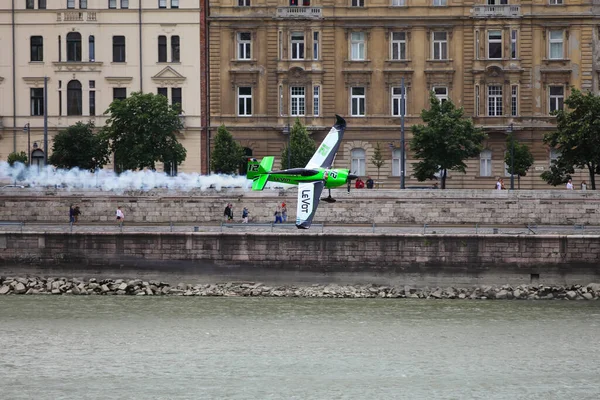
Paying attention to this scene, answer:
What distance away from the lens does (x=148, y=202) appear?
234 feet

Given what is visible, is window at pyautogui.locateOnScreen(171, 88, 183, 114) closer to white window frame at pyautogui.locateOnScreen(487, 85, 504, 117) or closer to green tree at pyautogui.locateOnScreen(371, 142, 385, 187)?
green tree at pyautogui.locateOnScreen(371, 142, 385, 187)

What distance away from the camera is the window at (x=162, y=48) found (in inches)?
3410

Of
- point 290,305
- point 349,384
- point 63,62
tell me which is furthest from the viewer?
point 63,62

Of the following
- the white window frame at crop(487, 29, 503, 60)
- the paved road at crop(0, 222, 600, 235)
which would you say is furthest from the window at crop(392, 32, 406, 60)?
the paved road at crop(0, 222, 600, 235)

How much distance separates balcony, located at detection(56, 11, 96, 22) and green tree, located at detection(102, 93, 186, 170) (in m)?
9.46

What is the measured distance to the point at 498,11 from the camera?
85188 mm

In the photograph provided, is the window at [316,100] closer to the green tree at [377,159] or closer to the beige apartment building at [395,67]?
the beige apartment building at [395,67]

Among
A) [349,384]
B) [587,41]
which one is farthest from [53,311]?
[587,41]

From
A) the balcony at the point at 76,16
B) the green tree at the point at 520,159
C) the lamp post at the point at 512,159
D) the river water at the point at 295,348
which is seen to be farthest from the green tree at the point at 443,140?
the river water at the point at 295,348

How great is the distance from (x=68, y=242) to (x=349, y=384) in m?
21.2

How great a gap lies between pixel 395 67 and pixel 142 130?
55.3ft

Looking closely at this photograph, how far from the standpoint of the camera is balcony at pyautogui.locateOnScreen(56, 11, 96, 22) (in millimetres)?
86562

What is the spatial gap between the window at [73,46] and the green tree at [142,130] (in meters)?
8.85

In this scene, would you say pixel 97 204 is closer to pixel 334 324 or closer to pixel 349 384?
pixel 334 324
